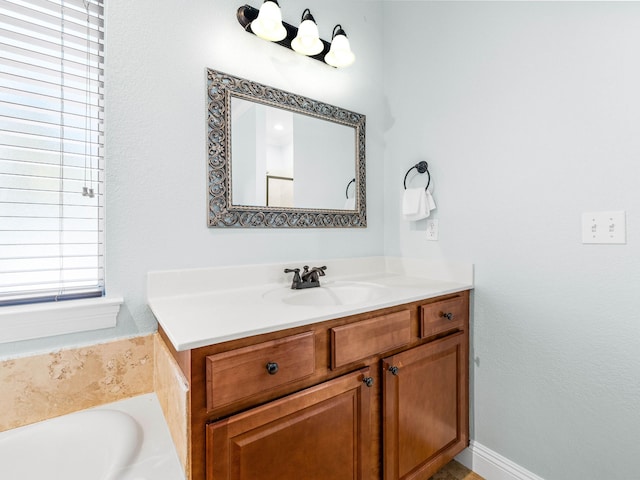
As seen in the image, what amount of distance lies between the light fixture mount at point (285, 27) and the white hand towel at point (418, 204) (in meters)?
0.85

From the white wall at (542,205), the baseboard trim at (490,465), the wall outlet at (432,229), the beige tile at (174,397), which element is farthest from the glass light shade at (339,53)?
the baseboard trim at (490,465)

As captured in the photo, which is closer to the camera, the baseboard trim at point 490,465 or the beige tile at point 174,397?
the beige tile at point 174,397

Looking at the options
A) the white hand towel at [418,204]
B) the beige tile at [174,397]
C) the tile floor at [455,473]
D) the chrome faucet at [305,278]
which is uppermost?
the white hand towel at [418,204]

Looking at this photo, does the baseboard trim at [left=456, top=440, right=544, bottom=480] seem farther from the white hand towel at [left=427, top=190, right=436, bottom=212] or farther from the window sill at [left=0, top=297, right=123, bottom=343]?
the window sill at [left=0, top=297, right=123, bottom=343]

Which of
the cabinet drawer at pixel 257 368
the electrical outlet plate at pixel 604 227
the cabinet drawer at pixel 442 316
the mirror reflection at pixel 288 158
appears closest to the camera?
the cabinet drawer at pixel 257 368

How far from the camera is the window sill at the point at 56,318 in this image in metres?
0.97

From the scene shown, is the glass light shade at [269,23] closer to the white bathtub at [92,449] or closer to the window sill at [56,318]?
the window sill at [56,318]

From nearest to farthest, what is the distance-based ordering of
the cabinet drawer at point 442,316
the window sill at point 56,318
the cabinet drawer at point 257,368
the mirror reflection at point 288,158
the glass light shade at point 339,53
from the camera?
the cabinet drawer at point 257,368 → the window sill at point 56,318 → the cabinet drawer at point 442,316 → the mirror reflection at point 288,158 → the glass light shade at point 339,53

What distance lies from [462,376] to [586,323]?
1.81ft

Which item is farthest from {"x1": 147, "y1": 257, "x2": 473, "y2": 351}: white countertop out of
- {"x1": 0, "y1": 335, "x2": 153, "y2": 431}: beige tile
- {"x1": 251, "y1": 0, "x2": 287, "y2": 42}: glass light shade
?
{"x1": 251, "y1": 0, "x2": 287, "y2": 42}: glass light shade

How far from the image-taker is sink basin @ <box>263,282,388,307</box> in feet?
4.32

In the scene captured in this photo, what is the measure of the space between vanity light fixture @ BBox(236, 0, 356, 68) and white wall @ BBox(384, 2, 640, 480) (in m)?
0.49

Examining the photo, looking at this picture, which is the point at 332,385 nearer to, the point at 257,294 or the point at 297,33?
the point at 257,294

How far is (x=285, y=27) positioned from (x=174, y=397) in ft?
5.19
